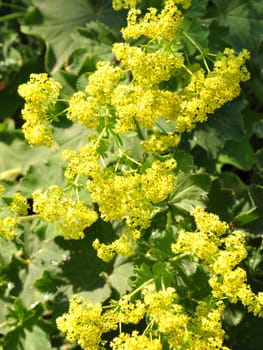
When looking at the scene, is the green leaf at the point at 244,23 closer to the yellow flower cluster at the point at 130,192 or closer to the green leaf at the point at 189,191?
the green leaf at the point at 189,191

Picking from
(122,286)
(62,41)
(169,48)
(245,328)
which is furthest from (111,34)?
(245,328)

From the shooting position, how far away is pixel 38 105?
318 cm

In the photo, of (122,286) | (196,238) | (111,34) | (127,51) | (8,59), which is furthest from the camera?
(8,59)

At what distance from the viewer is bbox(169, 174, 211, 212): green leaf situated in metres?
3.62

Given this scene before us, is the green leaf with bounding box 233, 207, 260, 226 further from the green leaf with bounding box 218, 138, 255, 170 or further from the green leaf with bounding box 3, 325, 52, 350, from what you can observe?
the green leaf with bounding box 3, 325, 52, 350

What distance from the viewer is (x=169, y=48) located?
3.23m

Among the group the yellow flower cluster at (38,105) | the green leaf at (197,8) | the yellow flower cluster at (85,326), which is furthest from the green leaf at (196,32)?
the yellow flower cluster at (85,326)

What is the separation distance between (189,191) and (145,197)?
0.68m

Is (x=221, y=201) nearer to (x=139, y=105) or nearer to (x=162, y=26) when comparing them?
(x=139, y=105)

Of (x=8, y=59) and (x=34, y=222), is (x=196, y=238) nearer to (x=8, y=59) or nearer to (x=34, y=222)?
(x=34, y=222)

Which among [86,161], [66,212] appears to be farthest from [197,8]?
[66,212]

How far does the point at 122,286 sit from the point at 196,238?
974 mm

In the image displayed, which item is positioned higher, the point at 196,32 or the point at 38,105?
the point at 196,32

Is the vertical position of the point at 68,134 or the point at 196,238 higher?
the point at 196,238
